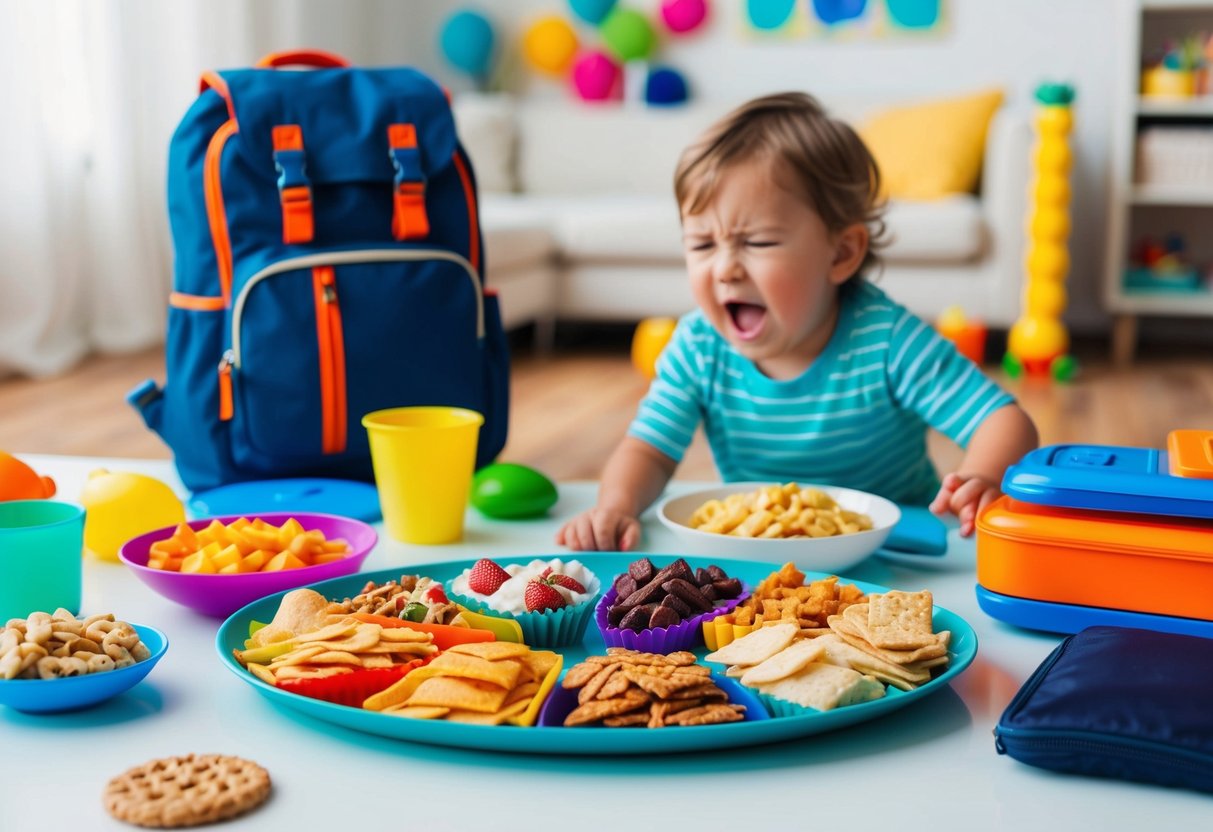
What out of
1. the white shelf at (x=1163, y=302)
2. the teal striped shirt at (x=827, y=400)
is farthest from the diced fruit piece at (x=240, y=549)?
the white shelf at (x=1163, y=302)

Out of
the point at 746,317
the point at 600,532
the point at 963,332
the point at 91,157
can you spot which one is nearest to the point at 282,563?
the point at 600,532

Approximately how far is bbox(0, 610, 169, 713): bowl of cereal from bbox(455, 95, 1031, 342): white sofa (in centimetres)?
309

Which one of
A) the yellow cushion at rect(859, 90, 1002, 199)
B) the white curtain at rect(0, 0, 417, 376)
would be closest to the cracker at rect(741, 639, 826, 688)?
the white curtain at rect(0, 0, 417, 376)

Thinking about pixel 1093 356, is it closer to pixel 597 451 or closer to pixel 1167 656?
pixel 597 451

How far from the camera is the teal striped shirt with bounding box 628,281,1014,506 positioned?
1.31 metres

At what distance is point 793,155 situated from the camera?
4.22 ft

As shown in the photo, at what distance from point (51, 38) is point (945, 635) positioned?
375cm

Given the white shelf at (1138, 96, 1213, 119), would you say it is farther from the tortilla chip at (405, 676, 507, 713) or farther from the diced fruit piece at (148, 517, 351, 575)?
the tortilla chip at (405, 676, 507, 713)

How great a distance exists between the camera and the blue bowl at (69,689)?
64cm

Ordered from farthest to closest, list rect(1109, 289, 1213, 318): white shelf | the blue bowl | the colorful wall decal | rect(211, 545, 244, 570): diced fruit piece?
the colorful wall decal, rect(1109, 289, 1213, 318): white shelf, rect(211, 545, 244, 570): diced fruit piece, the blue bowl

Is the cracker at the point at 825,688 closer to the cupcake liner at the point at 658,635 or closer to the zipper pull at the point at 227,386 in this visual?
the cupcake liner at the point at 658,635

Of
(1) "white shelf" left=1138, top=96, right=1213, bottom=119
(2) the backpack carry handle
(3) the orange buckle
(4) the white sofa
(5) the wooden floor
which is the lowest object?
(5) the wooden floor

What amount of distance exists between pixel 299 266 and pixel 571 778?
0.82 m

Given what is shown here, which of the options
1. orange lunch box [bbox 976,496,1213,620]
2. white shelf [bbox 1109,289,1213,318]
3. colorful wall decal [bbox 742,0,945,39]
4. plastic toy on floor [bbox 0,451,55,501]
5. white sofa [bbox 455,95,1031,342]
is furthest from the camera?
colorful wall decal [bbox 742,0,945,39]
